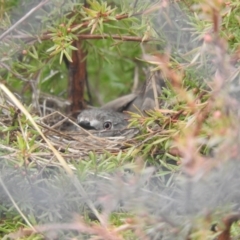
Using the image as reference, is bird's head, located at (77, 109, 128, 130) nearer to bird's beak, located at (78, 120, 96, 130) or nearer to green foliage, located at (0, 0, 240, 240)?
bird's beak, located at (78, 120, 96, 130)

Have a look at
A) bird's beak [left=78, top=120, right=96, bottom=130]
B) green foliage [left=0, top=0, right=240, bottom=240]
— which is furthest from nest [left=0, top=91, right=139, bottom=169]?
bird's beak [left=78, top=120, right=96, bottom=130]

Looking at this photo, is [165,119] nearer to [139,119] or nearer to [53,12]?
[139,119]

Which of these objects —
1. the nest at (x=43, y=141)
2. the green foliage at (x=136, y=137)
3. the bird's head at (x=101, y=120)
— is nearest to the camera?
the green foliage at (x=136, y=137)

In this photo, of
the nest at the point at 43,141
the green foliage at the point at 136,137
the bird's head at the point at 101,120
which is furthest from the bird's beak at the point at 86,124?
the green foliage at the point at 136,137

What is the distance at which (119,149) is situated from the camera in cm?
354

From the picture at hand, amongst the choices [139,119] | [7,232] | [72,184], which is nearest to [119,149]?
[139,119]

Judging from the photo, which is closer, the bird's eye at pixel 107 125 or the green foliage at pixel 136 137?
the green foliage at pixel 136 137

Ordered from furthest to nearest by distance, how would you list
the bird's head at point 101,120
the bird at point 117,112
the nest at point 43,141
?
the bird's head at point 101,120
the bird at point 117,112
the nest at point 43,141

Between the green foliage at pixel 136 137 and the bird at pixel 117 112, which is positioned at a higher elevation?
the green foliage at pixel 136 137

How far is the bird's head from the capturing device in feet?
14.3

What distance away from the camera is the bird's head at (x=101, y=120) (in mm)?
4367

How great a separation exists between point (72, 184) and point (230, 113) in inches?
37.2

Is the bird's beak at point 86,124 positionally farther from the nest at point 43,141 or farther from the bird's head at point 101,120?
the nest at point 43,141

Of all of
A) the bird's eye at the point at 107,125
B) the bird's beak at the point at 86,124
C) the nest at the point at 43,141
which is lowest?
the bird's eye at the point at 107,125
